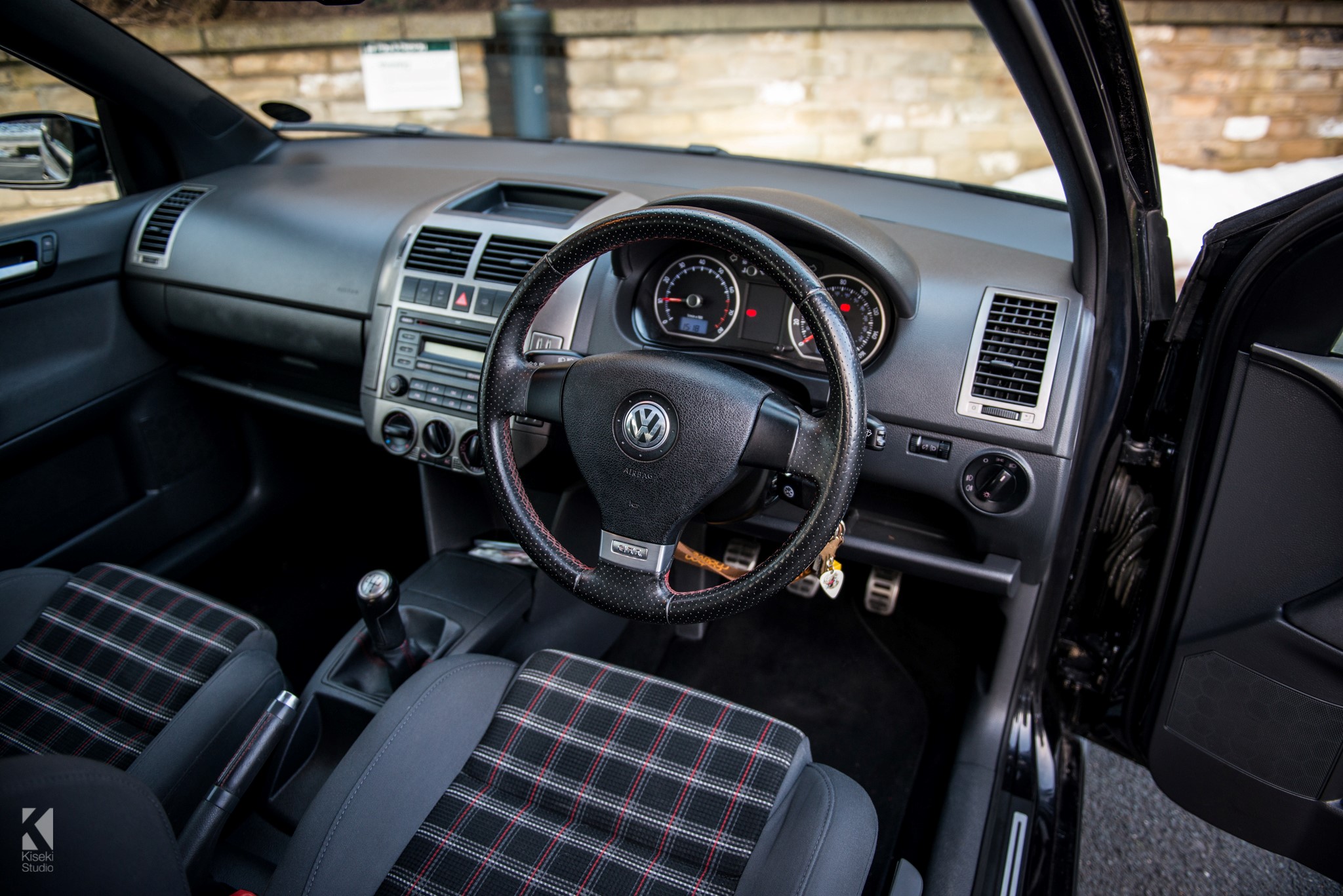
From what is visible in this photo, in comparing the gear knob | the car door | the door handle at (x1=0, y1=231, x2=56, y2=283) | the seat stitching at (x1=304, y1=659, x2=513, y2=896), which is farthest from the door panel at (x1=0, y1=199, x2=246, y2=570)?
the car door

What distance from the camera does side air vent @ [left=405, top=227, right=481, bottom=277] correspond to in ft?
5.70

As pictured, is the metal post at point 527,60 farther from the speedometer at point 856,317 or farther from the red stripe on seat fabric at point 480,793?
the red stripe on seat fabric at point 480,793

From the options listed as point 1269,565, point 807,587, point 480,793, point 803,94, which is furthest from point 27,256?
point 803,94

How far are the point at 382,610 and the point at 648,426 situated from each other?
65 centimetres

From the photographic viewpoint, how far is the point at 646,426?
119cm

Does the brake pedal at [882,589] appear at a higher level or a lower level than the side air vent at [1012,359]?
lower

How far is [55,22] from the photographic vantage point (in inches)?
72.9

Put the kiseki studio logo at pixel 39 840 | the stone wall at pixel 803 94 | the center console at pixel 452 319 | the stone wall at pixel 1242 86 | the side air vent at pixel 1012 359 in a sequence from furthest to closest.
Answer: the stone wall at pixel 803 94
the stone wall at pixel 1242 86
the center console at pixel 452 319
the side air vent at pixel 1012 359
the kiseki studio logo at pixel 39 840

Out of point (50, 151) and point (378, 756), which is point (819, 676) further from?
point (50, 151)

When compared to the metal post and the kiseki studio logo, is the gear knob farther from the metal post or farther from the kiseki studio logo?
the metal post

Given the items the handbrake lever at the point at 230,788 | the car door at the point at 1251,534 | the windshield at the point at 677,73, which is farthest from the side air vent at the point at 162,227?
the car door at the point at 1251,534

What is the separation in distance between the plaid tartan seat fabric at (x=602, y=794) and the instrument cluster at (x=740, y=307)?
629 mm

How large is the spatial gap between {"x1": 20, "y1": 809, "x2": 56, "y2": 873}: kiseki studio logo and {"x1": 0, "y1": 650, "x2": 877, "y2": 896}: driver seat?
413 mm

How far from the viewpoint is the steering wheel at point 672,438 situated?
109cm
